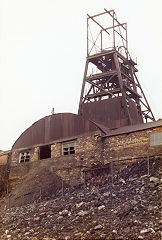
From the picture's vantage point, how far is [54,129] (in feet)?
82.8

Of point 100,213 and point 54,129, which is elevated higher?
point 54,129

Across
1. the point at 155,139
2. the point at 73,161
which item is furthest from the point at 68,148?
the point at 155,139

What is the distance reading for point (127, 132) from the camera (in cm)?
2184

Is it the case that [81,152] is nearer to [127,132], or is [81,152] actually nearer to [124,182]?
[127,132]

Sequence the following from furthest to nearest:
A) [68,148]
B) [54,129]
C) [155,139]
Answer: [54,129] → [68,148] → [155,139]

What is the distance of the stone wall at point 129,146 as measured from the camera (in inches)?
830

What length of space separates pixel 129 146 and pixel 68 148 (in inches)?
174

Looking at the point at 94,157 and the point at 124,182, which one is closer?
the point at 124,182

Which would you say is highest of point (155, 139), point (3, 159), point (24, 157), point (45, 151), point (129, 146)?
point (155, 139)

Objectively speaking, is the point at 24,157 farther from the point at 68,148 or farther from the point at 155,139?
the point at 155,139

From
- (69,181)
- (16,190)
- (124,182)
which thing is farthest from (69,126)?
(124,182)

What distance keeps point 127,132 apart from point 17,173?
28.8 ft

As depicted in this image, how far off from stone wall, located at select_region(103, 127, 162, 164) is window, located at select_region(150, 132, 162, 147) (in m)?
0.19

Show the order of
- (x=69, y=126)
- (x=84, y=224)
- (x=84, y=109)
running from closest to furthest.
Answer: (x=84, y=224) → (x=69, y=126) → (x=84, y=109)
